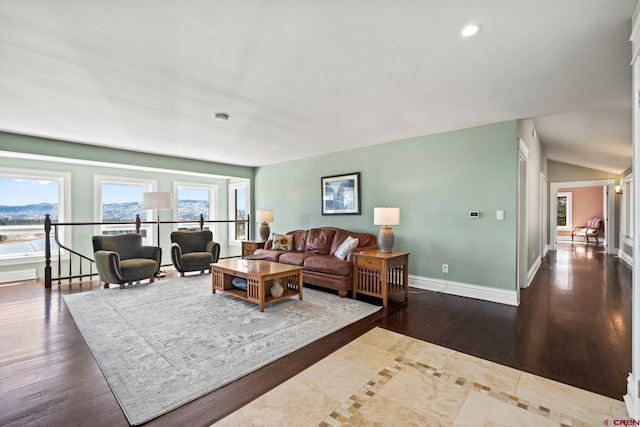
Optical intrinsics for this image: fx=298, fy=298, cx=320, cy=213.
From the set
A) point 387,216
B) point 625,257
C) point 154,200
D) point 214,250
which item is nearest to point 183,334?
point 387,216

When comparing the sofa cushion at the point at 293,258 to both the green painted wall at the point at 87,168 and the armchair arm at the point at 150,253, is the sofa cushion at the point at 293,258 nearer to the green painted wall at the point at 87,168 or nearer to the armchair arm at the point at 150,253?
the armchair arm at the point at 150,253

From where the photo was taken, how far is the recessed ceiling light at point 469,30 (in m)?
1.90

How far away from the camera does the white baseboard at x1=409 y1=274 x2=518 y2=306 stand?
382cm

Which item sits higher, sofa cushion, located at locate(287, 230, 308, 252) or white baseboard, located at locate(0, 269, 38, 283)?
sofa cushion, located at locate(287, 230, 308, 252)

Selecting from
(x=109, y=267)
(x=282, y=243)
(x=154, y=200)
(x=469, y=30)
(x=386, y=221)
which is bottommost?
(x=109, y=267)

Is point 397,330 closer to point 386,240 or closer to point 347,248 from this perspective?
point 386,240

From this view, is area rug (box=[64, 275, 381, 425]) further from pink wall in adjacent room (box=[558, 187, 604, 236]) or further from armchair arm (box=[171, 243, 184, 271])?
pink wall in adjacent room (box=[558, 187, 604, 236])

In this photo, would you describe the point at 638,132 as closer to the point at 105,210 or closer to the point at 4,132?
the point at 4,132

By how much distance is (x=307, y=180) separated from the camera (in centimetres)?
632

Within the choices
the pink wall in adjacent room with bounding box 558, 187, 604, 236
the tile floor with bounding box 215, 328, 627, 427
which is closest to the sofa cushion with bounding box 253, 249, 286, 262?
the tile floor with bounding box 215, 328, 627, 427

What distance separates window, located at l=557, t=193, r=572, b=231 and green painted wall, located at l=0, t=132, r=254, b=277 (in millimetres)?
11975

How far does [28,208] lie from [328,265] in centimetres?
586

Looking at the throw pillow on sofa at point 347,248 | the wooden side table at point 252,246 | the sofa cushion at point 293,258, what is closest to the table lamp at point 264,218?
the wooden side table at point 252,246

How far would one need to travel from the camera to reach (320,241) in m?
5.32
